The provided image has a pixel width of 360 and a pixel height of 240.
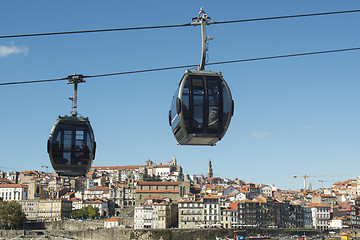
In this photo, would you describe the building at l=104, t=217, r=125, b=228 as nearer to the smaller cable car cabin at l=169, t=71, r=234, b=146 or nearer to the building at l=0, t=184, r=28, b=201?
the building at l=0, t=184, r=28, b=201

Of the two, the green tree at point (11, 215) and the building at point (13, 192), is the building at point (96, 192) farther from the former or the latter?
the green tree at point (11, 215)

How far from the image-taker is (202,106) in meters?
8.99

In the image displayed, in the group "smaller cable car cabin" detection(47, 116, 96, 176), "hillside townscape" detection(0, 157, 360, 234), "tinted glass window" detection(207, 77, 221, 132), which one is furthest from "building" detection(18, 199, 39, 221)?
"tinted glass window" detection(207, 77, 221, 132)

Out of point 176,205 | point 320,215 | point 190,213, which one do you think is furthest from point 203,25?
point 320,215

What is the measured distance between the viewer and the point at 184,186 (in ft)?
356

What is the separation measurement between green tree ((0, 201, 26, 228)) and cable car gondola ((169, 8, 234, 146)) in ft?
307

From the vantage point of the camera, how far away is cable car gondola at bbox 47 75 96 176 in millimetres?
11016

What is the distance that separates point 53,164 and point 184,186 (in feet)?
322

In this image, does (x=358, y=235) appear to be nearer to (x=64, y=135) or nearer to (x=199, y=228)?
(x=199, y=228)

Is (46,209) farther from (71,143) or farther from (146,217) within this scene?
→ (71,143)

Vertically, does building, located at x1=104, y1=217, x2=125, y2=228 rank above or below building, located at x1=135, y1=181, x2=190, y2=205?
below

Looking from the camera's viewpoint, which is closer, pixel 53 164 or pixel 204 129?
pixel 204 129

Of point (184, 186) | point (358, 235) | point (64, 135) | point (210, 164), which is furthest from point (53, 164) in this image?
point (210, 164)

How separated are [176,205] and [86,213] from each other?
2200cm
